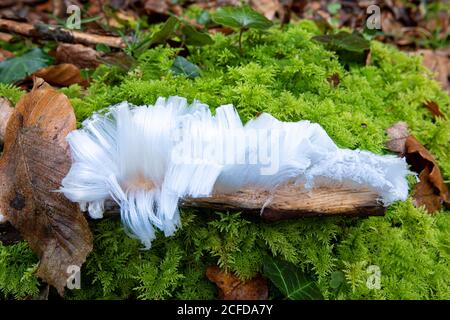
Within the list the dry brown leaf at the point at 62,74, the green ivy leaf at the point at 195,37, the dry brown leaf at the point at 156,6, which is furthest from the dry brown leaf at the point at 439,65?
the dry brown leaf at the point at 62,74

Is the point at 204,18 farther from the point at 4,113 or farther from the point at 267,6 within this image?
the point at 4,113

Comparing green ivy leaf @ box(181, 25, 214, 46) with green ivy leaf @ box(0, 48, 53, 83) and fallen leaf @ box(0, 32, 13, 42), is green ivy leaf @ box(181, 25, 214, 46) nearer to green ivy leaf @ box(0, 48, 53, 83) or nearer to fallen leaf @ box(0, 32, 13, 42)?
green ivy leaf @ box(0, 48, 53, 83)

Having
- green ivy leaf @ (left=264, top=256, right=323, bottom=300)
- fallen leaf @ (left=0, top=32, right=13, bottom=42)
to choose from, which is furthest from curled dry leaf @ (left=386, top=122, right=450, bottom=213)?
fallen leaf @ (left=0, top=32, right=13, bottom=42)

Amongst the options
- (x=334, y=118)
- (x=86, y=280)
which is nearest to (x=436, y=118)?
(x=334, y=118)

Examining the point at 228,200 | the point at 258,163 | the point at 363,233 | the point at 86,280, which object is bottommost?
the point at 86,280

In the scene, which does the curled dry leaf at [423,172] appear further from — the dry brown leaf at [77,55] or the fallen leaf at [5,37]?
the fallen leaf at [5,37]

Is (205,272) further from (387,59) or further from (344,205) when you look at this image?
(387,59)
